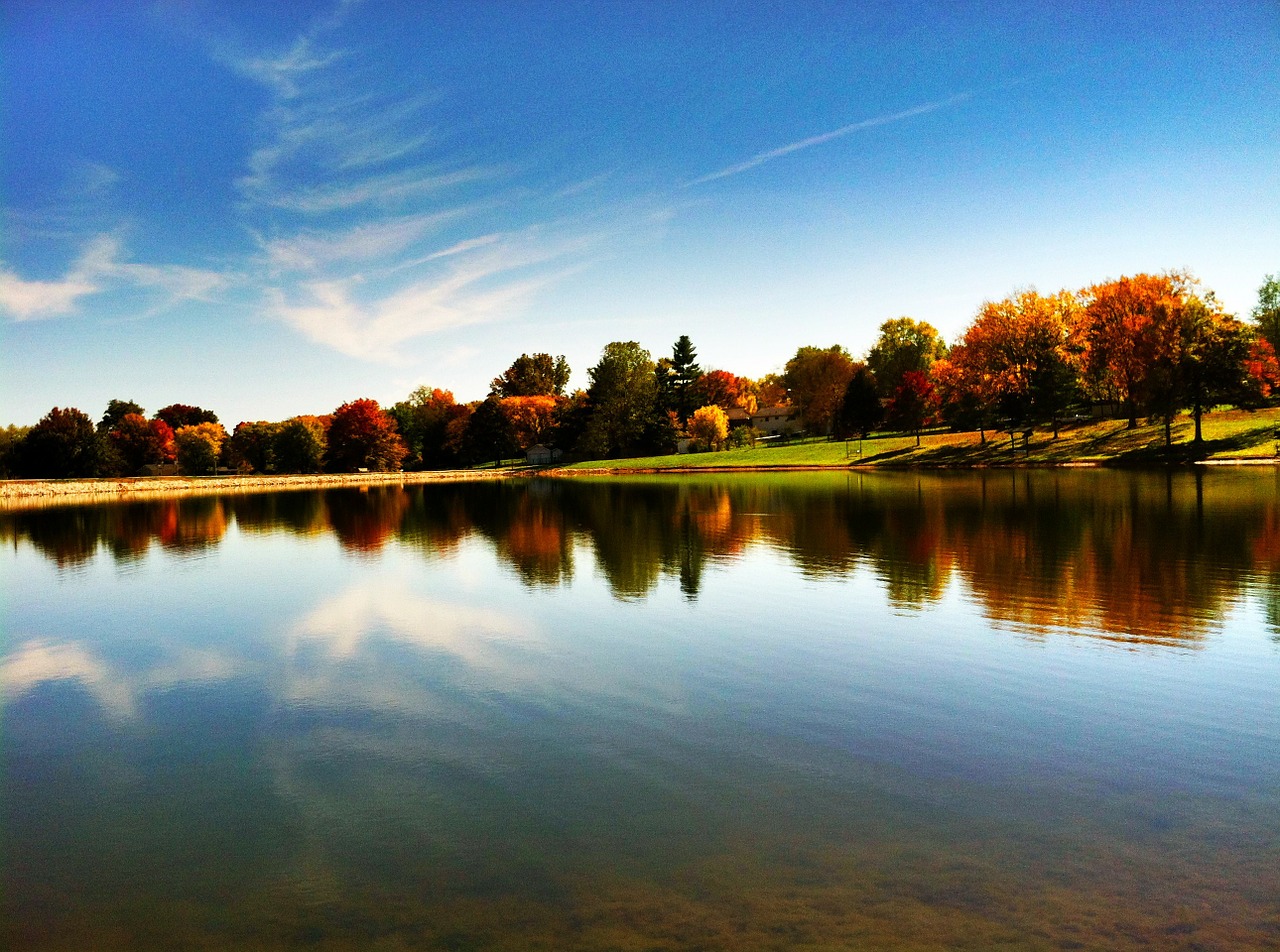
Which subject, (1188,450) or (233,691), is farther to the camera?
(1188,450)

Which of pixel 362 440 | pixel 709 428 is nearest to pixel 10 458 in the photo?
pixel 362 440

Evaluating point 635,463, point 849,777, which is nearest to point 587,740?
point 849,777

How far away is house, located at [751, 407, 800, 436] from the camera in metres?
128

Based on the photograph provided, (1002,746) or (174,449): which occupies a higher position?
(174,449)

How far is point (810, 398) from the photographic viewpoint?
115250 mm

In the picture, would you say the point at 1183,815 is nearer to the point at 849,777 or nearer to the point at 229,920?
the point at 849,777

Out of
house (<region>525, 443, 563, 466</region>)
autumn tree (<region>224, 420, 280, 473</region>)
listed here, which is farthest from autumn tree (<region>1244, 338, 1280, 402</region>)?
autumn tree (<region>224, 420, 280, 473</region>)

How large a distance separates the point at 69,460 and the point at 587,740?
123 m

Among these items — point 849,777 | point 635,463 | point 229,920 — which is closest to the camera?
point 229,920

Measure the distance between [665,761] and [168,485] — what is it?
3905 inches

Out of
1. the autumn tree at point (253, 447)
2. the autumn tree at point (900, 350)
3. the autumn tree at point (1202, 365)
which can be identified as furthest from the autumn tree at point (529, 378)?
the autumn tree at point (1202, 365)

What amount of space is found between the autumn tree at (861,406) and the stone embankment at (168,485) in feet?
154

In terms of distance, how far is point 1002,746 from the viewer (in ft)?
24.6

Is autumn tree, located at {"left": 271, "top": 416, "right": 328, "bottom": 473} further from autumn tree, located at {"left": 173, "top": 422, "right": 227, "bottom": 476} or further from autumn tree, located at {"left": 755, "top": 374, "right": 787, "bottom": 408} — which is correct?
autumn tree, located at {"left": 755, "top": 374, "right": 787, "bottom": 408}
